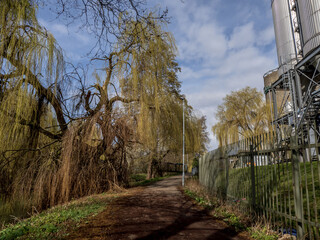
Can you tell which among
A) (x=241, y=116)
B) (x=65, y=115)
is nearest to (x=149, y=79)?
(x=65, y=115)

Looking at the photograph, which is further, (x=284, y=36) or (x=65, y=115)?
(x=284, y=36)

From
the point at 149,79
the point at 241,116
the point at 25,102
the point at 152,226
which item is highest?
the point at 241,116

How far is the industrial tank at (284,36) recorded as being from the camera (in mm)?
20703

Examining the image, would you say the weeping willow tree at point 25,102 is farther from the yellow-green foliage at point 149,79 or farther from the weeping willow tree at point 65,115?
the yellow-green foliage at point 149,79

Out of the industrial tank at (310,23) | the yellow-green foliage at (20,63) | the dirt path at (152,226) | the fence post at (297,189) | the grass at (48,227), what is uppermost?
the industrial tank at (310,23)

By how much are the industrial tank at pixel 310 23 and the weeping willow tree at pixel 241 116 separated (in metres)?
9.87

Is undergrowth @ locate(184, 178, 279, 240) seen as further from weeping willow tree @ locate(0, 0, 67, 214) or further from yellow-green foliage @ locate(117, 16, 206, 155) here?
weeping willow tree @ locate(0, 0, 67, 214)

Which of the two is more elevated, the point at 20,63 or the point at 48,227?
the point at 20,63

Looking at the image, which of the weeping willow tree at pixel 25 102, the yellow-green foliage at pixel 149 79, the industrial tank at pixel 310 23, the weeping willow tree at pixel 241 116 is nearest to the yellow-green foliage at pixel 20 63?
the weeping willow tree at pixel 25 102

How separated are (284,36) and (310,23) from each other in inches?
187

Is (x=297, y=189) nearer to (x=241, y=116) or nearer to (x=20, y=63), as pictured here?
(x=20, y=63)

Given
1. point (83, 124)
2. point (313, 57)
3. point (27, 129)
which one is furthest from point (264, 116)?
point (27, 129)

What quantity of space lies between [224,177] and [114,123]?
17.4 feet

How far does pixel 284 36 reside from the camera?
21.6m
